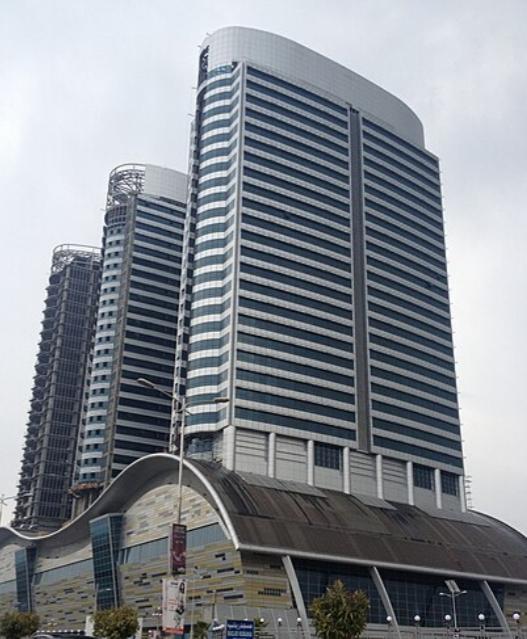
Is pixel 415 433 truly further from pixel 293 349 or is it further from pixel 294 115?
pixel 294 115

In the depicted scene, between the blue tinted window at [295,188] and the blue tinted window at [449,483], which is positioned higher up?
the blue tinted window at [295,188]

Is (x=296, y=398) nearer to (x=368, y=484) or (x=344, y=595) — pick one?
(x=368, y=484)

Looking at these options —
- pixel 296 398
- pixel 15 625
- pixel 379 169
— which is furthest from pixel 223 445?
pixel 379 169

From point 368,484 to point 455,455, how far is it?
27.1m

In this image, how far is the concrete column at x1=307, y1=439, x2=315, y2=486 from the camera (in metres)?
129

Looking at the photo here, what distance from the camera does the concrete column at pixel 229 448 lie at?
4818 inches

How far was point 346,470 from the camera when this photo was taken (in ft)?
440

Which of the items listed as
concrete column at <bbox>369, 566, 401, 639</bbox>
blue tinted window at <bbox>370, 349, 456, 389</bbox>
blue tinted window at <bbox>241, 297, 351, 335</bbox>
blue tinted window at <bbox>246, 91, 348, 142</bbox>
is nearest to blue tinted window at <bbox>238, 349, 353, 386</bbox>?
blue tinted window at <bbox>241, 297, 351, 335</bbox>

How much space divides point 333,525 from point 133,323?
7983 cm

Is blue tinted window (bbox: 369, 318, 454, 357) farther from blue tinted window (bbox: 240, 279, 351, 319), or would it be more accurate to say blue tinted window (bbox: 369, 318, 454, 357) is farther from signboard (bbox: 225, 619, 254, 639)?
signboard (bbox: 225, 619, 254, 639)

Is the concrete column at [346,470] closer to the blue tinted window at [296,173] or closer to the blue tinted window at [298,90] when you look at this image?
the blue tinted window at [296,173]

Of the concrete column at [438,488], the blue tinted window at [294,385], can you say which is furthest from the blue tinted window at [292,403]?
the concrete column at [438,488]

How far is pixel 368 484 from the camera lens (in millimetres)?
137625

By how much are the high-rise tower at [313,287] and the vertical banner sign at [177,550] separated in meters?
84.2
